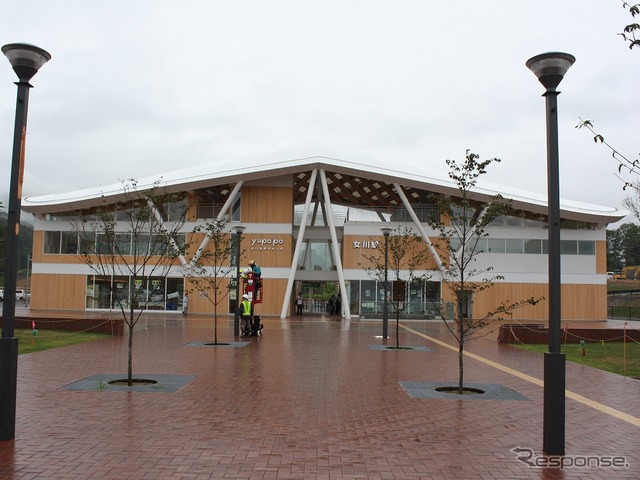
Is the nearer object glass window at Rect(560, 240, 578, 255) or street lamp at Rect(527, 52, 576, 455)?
street lamp at Rect(527, 52, 576, 455)

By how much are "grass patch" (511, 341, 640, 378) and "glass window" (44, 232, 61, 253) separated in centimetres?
3040

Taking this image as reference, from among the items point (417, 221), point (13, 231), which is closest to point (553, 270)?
point (13, 231)

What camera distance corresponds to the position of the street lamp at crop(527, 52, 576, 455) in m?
Result: 6.62

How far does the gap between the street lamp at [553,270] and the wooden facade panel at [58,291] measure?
36.6 metres

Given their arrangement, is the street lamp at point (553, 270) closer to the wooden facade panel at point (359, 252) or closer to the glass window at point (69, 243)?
the wooden facade panel at point (359, 252)

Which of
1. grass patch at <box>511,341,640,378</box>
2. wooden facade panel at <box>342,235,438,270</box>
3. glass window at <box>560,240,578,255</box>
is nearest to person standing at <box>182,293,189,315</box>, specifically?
wooden facade panel at <box>342,235,438,270</box>

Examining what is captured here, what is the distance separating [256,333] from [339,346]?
4142 mm

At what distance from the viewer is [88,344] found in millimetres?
17719

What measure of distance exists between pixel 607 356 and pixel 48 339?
16495 mm

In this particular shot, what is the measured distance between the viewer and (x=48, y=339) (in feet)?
61.5

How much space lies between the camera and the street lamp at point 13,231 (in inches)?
261

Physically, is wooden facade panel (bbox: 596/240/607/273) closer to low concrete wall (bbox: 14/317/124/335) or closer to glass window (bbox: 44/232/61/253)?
low concrete wall (bbox: 14/317/124/335)

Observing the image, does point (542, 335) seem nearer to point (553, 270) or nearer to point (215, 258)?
point (215, 258)

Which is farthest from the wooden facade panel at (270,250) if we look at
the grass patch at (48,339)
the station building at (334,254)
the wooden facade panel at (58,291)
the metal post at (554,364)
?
the metal post at (554,364)
